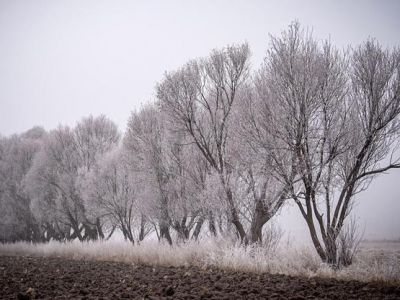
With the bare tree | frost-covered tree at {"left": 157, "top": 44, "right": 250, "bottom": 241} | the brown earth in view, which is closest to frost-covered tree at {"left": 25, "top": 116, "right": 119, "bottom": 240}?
frost-covered tree at {"left": 157, "top": 44, "right": 250, "bottom": 241}

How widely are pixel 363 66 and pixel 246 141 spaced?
479 centimetres

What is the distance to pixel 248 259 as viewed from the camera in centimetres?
950

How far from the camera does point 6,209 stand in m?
30.6

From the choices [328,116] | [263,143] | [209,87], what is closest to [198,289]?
[263,143]

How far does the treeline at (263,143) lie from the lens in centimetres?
984

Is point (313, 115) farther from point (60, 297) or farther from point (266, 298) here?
point (60, 297)

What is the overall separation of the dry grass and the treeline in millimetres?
808

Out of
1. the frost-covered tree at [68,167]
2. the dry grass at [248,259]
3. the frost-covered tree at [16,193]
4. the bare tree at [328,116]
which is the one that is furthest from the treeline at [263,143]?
the frost-covered tree at [16,193]

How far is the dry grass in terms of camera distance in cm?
784

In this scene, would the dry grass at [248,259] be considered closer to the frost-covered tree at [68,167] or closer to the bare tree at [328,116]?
the bare tree at [328,116]

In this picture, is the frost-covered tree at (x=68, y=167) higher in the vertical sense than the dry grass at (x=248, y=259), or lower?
higher

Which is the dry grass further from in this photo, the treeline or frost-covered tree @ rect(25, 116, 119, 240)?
frost-covered tree @ rect(25, 116, 119, 240)

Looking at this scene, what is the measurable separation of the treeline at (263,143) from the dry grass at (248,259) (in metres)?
0.81

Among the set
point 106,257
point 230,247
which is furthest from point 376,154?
point 106,257
